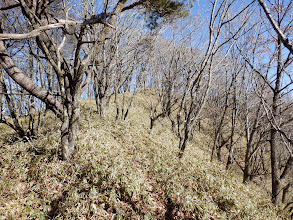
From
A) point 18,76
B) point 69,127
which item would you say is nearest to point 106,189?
point 69,127

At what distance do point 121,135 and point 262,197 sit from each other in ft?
19.1

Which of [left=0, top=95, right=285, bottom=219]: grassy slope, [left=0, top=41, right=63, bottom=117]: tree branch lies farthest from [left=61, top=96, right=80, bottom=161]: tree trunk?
[left=0, top=41, right=63, bottom=117]: tree branch

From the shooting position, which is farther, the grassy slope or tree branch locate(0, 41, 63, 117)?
tree branch locate(0, 41, 63, 117)

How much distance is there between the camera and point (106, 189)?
356 cm

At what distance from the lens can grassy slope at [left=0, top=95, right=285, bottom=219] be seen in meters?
3.05

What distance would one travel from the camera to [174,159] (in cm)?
586

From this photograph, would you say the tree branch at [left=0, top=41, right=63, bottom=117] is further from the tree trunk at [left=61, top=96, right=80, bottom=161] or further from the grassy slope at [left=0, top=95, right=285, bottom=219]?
the grassy slope at [left=0, top=95, right=285, bottom=219]

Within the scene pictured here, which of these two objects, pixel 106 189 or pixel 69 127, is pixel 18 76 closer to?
pixel 69 127

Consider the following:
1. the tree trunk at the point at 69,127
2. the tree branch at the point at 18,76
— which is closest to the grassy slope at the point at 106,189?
the tree trunk at the point at 69,127

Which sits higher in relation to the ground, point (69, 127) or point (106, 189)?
point (69, 127)

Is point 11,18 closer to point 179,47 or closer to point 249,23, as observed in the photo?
point 179,47

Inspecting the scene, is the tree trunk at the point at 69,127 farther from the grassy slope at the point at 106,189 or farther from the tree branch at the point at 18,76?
the tree branch at the point at 18,76

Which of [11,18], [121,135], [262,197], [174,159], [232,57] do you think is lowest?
[262,197]

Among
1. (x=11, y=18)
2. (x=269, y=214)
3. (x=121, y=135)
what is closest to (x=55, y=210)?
(x=121, y=135)
